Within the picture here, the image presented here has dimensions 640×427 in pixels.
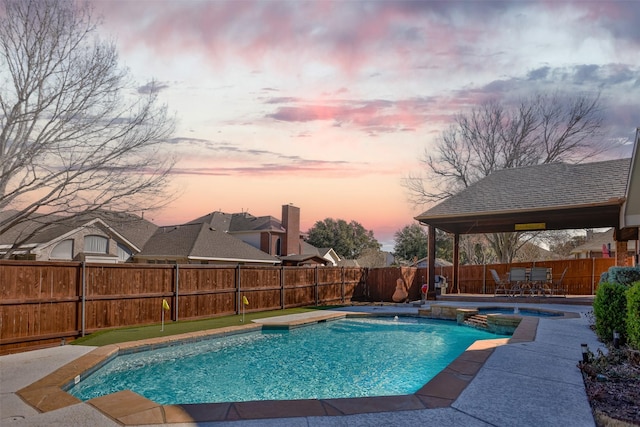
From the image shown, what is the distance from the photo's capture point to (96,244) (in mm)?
25953

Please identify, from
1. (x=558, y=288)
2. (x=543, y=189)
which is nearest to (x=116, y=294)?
(x=543, y=189)

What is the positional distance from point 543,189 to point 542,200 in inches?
46.2

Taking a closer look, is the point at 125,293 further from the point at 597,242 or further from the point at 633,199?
the point at 597,242

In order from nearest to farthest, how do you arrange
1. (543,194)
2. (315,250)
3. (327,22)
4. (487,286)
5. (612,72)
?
(327,22), (543,194), (612,72), (487,286), (315,250)

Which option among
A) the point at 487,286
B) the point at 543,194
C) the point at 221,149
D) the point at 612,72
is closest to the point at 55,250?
the point at 221,149

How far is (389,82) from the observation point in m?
13.6

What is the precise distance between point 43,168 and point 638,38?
53.0 feet

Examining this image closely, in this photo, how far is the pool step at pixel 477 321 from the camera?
13516 millimetres

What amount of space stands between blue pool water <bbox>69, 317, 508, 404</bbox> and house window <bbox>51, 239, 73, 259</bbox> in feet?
55.6

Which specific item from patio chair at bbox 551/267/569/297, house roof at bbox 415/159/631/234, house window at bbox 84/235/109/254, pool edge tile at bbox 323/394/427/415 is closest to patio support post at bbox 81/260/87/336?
pool edge tile at bbox 323/394/427/415

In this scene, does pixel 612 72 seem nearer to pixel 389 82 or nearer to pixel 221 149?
pixel 389 82

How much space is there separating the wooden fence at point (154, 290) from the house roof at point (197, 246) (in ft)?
28.3

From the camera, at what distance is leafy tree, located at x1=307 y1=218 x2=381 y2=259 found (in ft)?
169

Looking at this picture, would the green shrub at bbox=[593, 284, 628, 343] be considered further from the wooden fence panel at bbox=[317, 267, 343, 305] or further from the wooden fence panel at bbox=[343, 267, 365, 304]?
the wooden fence panel at bbox=[343, 267, 365, 304]
